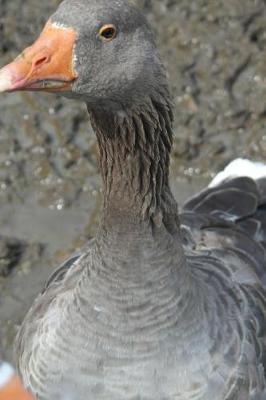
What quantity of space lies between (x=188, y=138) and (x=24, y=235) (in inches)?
41.9

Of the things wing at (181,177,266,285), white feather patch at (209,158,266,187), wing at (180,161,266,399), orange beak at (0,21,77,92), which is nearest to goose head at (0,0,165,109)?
orange beak at (0,21,77,92)

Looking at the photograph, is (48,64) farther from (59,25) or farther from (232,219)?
(232,219)

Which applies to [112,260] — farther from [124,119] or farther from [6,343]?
[6,343]

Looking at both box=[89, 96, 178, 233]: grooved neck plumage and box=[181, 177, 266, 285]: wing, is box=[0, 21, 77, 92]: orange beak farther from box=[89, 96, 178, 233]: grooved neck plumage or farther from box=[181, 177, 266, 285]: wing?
box=[181, 177, 266, 285]: wing

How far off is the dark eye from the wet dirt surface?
189 cm

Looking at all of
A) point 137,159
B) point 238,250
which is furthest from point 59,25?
point 238,250

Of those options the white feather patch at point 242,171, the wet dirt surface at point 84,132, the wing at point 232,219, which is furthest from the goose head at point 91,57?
the wet dirt surface at point 84,132

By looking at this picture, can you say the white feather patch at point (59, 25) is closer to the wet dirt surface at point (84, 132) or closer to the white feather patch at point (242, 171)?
the white feather patch at point (242, 171)

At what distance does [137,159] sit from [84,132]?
6.88 ft

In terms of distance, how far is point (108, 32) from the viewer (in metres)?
2.49

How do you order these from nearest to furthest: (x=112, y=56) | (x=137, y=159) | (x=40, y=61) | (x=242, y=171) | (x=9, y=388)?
(x=9, y=388), (x=40, y=61), (x=112, y=56), (x=137, y=159), (x=242, y=171)

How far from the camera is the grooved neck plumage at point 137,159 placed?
8.84ft

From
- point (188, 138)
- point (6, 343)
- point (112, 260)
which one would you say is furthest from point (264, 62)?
point (112, 260)

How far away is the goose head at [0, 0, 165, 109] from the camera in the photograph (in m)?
2.40
